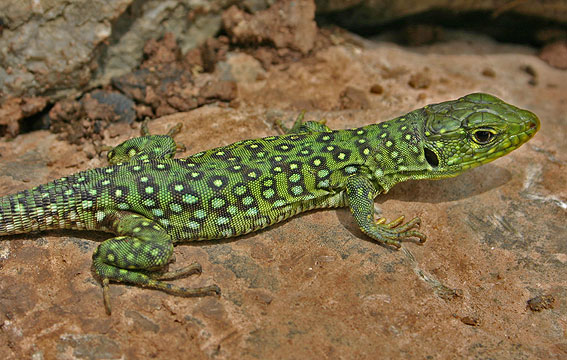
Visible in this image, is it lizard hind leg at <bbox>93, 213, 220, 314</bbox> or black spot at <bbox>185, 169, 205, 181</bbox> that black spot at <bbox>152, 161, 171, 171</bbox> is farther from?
lizard hind leg at <bbox>93, 213, 220, 314</bbox>

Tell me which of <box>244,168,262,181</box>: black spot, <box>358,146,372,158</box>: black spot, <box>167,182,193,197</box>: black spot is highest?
<box>358,146,372,158</box>: black spot

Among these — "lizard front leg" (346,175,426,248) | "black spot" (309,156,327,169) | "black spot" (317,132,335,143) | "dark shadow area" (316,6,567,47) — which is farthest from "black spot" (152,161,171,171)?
"dark shadow area" (316,6,567,47)

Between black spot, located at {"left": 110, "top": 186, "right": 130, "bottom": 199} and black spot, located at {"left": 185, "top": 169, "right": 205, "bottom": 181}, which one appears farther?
black spot, located at {"left": 185, "top": 169, "right": 205, "bottom": 181}

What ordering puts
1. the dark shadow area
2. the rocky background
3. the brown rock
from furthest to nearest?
the dark shadow area, the brown rock, the rocky background

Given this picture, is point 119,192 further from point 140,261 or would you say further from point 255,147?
point 255,147

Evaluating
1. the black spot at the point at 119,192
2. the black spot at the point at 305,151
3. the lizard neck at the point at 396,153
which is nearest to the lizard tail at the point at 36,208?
the black spot at the point at 119,192

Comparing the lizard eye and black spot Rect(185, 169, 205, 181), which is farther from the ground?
the lizard eye

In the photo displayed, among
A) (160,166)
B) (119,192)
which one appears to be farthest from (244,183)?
(119,192)
